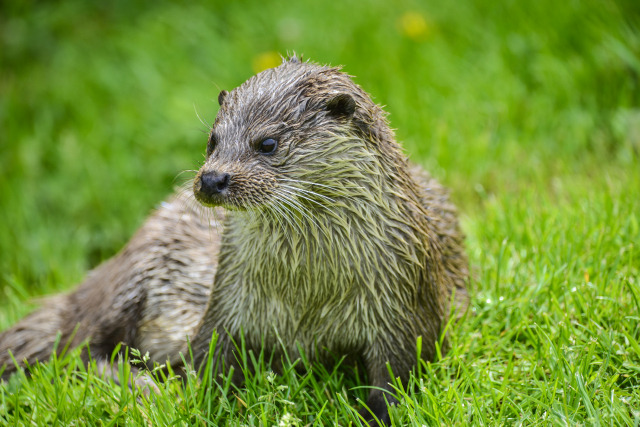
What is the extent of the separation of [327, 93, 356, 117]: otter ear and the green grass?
86 centimetres

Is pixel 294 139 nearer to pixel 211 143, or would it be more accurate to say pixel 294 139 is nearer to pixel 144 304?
pixel 211 143

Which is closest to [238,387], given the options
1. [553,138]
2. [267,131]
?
[267,131]

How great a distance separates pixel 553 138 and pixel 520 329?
6.69ft

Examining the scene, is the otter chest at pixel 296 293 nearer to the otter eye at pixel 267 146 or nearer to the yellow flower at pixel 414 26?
the otter eye at pixel 267 146

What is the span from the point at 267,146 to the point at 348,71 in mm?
2725

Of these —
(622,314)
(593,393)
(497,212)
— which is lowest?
(593,393)

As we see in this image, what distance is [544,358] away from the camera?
8.00 ft

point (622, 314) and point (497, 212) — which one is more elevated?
point (497, 212)

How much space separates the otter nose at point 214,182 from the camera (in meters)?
2.23

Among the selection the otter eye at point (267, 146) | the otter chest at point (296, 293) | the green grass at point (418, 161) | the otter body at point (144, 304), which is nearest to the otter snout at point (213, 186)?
the otter eye at point (267, 146)

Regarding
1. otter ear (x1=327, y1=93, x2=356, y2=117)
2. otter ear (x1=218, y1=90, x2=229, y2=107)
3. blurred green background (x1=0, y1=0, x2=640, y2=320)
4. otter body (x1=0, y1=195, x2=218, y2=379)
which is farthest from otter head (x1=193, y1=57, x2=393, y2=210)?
blurred green background (x1=0, y1=0, x2=640, y2=320)

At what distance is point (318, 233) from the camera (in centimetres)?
244

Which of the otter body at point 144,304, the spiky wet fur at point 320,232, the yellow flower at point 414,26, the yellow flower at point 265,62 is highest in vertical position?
the yellow flower at point 414,26

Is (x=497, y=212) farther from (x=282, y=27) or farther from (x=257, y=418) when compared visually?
(x=282, y=27)
